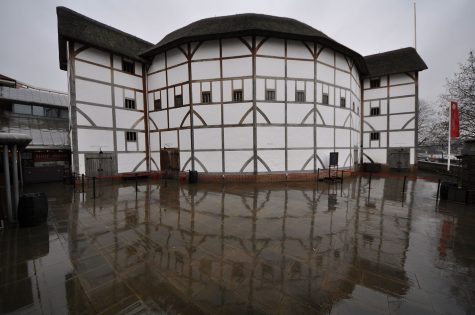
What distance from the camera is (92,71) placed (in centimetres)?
1323

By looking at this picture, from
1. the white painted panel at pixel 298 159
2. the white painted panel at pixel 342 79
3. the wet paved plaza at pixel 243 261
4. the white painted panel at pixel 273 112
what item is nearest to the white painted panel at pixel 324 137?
the white painted panel at pixel 298 159

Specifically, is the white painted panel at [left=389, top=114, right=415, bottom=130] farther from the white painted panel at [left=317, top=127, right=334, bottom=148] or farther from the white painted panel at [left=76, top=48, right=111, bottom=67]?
the white painted panel at [left=76, top=48, right=111, bottom=67]

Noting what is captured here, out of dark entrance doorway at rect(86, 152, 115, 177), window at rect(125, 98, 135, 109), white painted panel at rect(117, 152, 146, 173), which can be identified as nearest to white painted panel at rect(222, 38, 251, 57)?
window at rect(125, 98, 135, 109)

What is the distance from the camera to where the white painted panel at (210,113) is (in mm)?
13047

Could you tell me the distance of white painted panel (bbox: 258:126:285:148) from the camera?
12719 mm

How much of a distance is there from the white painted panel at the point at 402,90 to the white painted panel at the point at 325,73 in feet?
30.8

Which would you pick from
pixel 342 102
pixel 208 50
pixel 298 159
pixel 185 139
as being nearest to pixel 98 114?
pixel 185 139

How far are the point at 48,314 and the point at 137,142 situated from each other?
14368 millimetres

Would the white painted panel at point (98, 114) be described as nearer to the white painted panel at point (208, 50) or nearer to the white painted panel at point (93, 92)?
the white painted panel at point (93, 92)

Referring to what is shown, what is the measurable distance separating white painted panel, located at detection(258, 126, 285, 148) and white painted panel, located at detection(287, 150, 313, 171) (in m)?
0.96

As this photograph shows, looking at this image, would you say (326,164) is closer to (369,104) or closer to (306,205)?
(306,205)

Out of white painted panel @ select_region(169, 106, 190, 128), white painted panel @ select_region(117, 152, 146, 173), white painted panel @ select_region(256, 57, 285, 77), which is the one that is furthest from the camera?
white painted panel @ select_region(117, 152, 146, 173)

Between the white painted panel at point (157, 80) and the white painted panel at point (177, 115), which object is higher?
the white painted panel at point (157, 80)

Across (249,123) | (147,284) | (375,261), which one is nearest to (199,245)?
(147,284)
